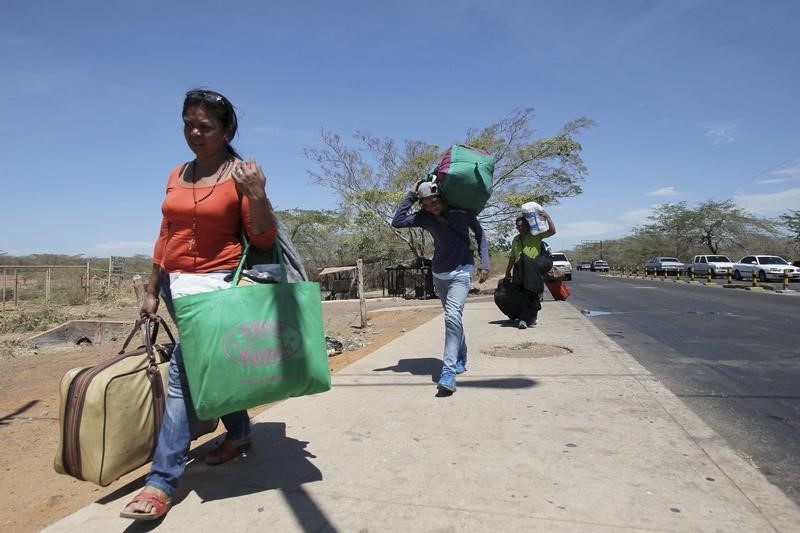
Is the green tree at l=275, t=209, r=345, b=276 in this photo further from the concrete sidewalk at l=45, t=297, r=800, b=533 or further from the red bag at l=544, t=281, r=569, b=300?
the concrete sidewalk at l=45, t=297, r=800, b=533

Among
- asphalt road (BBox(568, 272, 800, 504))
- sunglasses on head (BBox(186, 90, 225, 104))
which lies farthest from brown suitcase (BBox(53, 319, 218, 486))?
asphalt road (BBox(568, 272, 800, 504))

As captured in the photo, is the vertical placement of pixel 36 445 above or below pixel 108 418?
below

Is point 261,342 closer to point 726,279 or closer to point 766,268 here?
point 766,268

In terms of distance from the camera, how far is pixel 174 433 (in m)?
2.33

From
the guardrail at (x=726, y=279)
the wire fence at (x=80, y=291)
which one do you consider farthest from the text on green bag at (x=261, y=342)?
the guardrail at (x=726, y=279)

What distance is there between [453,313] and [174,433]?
2.45 meters

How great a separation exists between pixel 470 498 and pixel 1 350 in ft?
40.0

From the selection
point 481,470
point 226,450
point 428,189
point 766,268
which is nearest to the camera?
point 481,470

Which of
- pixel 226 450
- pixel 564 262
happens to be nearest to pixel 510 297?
pixel 226 450

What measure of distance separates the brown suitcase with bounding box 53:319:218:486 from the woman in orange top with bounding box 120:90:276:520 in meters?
0.13

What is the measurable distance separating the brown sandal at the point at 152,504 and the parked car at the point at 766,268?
104 ft

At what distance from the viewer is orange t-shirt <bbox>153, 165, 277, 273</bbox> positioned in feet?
7.91

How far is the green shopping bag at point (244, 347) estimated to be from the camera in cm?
217

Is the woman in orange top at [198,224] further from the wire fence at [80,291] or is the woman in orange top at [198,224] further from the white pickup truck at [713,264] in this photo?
the white pickup truck at [713,264]
